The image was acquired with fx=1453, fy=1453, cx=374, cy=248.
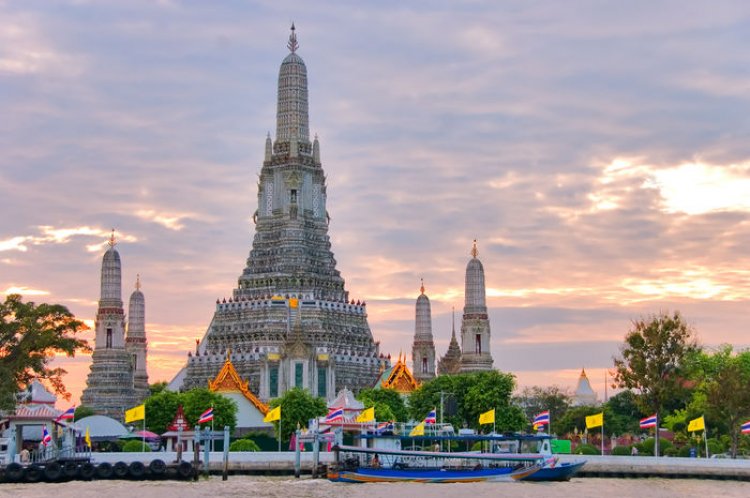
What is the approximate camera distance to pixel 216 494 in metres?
67.8

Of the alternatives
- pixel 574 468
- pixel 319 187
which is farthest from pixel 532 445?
pixel 319 187

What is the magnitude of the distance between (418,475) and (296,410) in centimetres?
3153

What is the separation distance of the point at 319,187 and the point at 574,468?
66.3 m

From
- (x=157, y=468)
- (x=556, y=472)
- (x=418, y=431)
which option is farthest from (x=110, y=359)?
(x=556, y=472)

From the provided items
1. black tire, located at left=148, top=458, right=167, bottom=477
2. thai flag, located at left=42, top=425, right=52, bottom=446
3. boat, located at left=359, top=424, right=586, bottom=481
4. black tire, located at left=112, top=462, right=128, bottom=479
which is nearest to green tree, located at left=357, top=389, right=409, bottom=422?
boat, located at left=359, top=424, right=586, bottom=481

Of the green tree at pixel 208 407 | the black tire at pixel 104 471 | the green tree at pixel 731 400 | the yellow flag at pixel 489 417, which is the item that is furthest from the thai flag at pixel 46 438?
the green tree at pixel 731 400

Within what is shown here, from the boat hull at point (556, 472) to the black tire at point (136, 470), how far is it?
2072cm

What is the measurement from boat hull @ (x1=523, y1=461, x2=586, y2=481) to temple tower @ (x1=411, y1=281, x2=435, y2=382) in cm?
5751

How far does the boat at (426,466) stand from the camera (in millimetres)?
78000

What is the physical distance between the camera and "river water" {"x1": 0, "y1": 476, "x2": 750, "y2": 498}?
68.5 metres

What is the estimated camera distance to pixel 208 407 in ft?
358

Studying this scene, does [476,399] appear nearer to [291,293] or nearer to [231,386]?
[231,386]

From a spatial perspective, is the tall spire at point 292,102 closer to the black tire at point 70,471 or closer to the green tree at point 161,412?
the green tree at point 161,412

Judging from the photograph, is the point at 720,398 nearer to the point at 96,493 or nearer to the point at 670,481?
the point at 670,481
